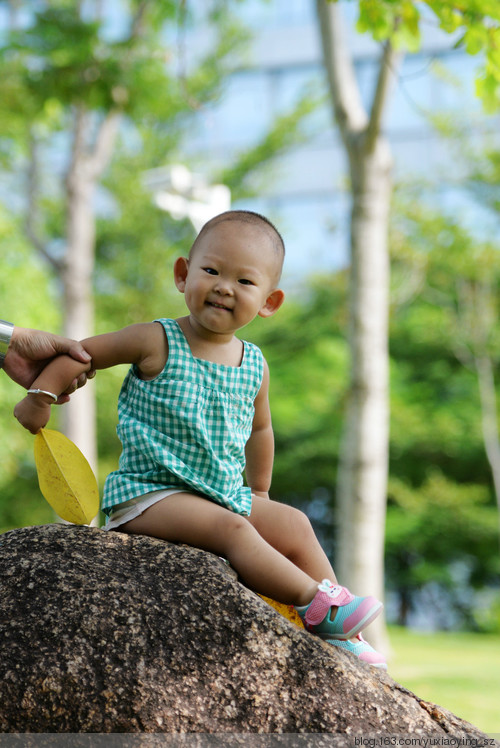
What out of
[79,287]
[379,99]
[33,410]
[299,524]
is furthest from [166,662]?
[79,287]

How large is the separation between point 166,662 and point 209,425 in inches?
25.1

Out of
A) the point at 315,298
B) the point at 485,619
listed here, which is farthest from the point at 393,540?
the point at 315,298

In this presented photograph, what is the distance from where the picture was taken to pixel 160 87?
960 centimetres

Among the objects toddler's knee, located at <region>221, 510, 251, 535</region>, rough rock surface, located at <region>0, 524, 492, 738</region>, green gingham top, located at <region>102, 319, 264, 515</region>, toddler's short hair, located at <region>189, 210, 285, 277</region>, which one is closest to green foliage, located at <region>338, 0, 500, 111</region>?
toddler's short hair, located at <region>189, 210, 285, 277</region>

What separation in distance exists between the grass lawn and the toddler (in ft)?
9.04

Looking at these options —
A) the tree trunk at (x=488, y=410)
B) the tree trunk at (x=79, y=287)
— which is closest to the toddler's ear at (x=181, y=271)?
the tree trunk at (x=79, y=287)

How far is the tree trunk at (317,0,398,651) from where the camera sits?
19.5 ft

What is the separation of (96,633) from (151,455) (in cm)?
48

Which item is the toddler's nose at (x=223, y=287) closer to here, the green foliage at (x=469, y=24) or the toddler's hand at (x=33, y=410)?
the toddler's hand at (x=33, y=410)

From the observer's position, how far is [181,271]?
7.66ft

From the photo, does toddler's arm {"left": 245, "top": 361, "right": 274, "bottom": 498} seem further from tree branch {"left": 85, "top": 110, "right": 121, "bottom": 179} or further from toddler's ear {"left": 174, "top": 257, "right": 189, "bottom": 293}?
tree branch {"left": 85, "top": 110, "right": 121, "bottom": 179}

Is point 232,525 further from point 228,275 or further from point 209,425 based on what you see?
point 228,275

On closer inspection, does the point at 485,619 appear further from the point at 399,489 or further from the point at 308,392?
the point at 308,392

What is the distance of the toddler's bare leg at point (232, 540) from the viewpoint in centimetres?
201
